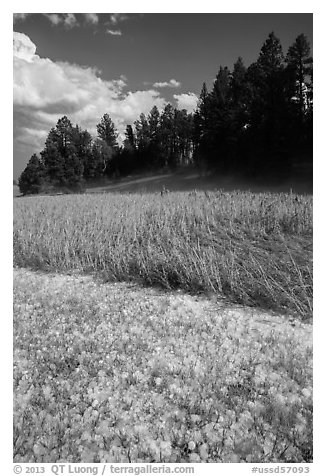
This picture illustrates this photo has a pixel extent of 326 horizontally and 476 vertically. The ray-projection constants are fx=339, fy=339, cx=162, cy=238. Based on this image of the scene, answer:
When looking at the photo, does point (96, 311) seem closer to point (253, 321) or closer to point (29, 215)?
point (253, 321)

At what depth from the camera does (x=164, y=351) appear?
4.05 meters

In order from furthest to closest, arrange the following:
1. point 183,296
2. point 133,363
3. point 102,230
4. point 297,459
Answer: point 102,230, point 183,296, point 133,363, point 297,459

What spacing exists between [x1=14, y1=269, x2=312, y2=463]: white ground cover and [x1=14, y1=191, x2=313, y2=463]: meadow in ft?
0.04

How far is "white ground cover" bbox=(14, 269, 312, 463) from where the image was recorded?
9.52 feet

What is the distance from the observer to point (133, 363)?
3812 millimetres

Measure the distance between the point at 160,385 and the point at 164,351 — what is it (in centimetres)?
61

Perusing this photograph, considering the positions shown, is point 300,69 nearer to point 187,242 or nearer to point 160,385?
point 187,242

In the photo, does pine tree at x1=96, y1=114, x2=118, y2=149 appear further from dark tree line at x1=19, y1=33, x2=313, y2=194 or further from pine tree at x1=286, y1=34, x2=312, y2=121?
pine tree at x1=286, y1=34, x2=312, y2=121

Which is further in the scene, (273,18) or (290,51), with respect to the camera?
(290,51)

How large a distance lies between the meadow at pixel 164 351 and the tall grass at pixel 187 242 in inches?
2.0

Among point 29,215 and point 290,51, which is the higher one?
point 290,51

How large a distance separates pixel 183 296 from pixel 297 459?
3144mm
